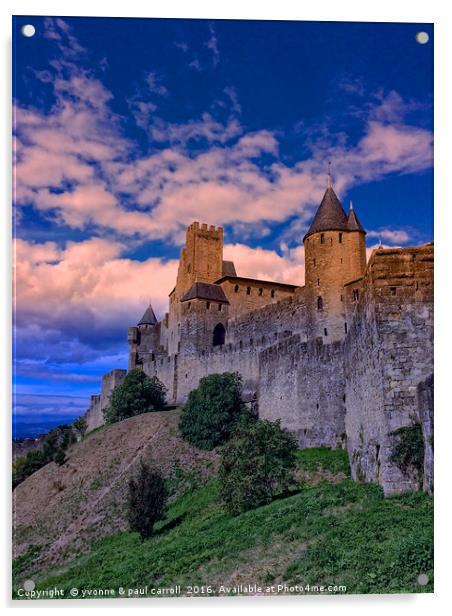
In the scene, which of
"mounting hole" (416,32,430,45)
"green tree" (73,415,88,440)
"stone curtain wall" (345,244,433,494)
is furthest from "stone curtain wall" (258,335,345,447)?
"green tree" (73,415,88,440)

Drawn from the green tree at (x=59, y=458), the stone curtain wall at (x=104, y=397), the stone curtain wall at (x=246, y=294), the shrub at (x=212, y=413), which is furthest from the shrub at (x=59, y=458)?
the stone curtain wall at (x=246, y=294)

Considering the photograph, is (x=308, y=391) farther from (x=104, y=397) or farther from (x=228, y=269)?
(x=104, y=397)

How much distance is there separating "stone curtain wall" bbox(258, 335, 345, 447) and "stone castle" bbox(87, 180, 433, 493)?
0.05 meters

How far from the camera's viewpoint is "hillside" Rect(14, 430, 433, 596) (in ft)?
39.8

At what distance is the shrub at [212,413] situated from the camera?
32031 mm

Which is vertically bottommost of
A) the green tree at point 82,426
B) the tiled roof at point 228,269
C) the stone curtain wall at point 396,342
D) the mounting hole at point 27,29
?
the green tree at point 82,426

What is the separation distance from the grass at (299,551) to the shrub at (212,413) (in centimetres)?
1287

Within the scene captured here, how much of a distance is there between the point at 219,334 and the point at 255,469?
28181mm

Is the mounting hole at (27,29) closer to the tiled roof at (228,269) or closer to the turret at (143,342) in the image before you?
the tiled roof at (228,269)

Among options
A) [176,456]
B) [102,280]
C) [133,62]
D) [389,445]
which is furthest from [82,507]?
[133,62]

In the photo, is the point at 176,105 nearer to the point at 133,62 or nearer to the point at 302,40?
the point at 133,62

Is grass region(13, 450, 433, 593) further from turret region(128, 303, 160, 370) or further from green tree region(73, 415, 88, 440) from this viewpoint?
turret region(128, 303, 160, 370)

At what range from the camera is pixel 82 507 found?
25.0m

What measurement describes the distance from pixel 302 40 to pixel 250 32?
1.12 metres
